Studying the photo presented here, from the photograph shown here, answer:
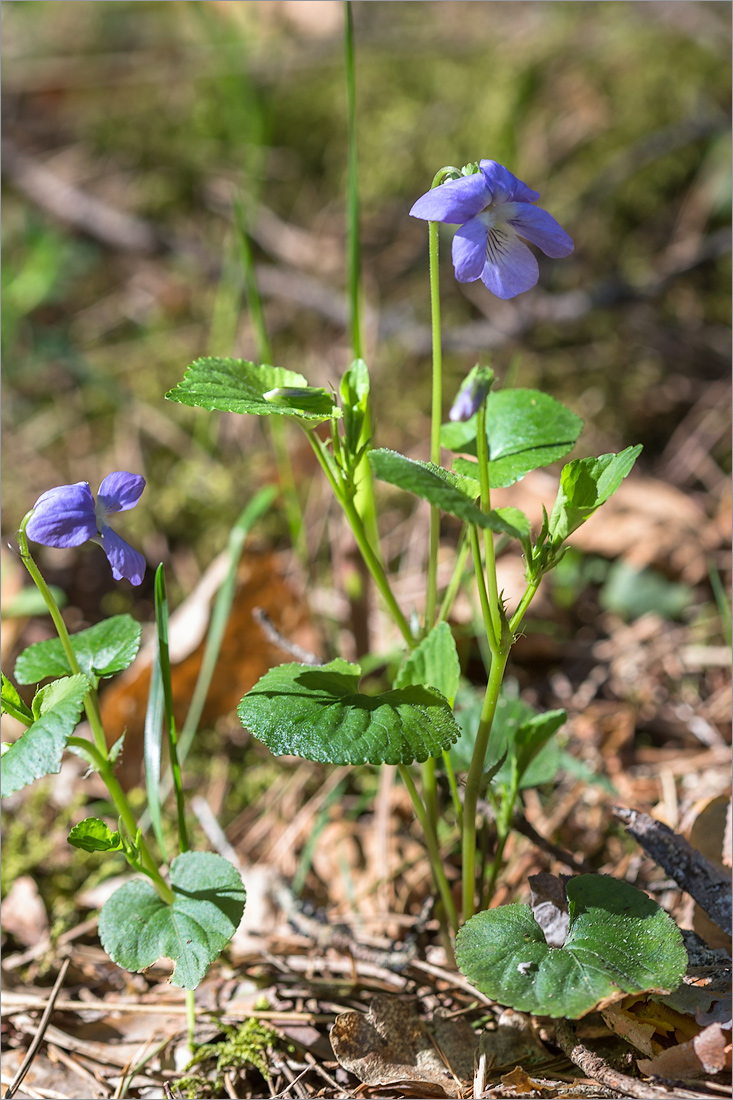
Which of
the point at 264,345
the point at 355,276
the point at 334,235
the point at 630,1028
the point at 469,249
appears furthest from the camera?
the point at 334,235

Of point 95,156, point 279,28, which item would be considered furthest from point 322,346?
point 279,28

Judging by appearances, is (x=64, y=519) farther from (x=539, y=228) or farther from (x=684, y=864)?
(x=684, y=864)

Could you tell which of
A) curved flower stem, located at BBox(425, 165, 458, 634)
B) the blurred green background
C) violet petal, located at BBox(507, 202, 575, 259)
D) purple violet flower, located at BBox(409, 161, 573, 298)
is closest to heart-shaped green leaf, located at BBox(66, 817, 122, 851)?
curved flower stem, located at BBox(425, 165, 458, 634)

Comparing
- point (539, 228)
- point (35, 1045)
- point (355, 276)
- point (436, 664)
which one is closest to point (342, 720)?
point (436, 664)

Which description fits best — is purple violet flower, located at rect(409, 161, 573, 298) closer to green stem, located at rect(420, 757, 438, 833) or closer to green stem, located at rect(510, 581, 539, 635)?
green stem, located at rect(510, 581, 539, 635)

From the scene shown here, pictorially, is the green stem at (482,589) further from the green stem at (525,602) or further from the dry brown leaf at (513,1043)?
the dry brown leaf at (513,1043)

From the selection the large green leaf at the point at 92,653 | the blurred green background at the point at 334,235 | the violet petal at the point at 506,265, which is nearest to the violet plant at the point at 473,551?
the violet petal at the point at 506,265
